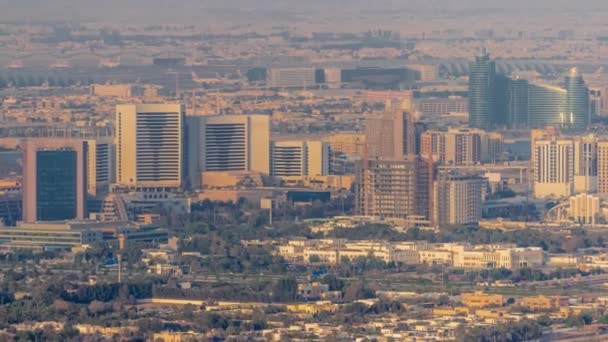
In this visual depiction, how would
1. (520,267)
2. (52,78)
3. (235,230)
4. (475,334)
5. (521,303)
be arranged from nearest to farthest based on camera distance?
(475,334)
(521,303)
(520,267)
(235,230)
(52,78)

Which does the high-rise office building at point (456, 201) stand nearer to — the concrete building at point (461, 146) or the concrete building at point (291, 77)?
the concrete building at point (461, 146)

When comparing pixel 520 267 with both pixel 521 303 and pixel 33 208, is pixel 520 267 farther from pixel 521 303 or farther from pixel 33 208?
pixel 33 208

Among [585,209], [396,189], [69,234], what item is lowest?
[69,234]

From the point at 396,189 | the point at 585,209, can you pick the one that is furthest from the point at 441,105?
the point at 396,189

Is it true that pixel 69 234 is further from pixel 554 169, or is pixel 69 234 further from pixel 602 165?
pixel 602 165

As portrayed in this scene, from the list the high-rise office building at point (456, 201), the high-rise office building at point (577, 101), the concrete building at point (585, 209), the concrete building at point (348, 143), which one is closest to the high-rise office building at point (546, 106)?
the high-rise office building at point (577, 101)

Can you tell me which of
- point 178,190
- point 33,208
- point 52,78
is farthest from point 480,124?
point 33,208
